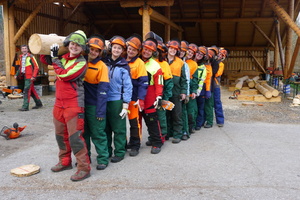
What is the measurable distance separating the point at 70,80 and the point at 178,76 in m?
2.53

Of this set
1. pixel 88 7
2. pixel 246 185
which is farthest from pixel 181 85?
pixel 88 7

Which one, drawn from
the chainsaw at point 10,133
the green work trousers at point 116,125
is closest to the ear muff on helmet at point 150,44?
Answer: the green work trousers at point 116,125

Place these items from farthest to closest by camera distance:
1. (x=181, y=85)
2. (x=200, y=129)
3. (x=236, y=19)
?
1. (x=236, y=19)
2. (x=200, y=129)
3. (x=181, y=85)

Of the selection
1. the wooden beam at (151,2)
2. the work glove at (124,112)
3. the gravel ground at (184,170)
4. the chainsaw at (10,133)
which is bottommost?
the gravel ground at (184,170)

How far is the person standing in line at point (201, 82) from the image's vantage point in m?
6.47

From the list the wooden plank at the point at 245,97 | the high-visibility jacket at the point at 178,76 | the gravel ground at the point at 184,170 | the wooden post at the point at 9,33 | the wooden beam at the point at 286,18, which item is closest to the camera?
the gravel ground at the point at 184,170

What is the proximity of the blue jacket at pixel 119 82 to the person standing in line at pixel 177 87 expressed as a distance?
4.65 ft

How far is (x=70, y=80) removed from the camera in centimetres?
370

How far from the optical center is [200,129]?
6.93 metres

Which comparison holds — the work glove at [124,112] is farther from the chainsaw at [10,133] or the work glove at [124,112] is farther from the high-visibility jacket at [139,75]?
the chainsaw at [10,133]

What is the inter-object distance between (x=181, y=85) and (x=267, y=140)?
211 centimetres

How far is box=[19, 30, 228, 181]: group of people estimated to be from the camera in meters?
3.79

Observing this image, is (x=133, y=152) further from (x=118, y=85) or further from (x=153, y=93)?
(x=118, y=85)

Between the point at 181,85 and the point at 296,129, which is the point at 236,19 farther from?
the point at 181,85
